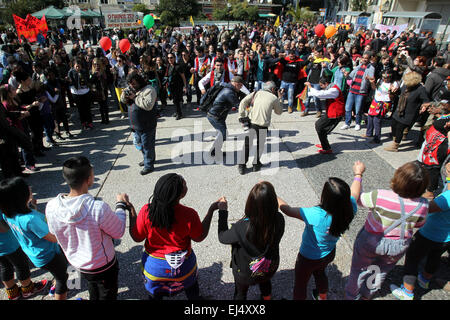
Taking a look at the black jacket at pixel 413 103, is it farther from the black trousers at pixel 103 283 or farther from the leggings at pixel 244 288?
the black trousers at pixel 103 283

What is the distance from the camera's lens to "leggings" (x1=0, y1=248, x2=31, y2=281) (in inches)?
104

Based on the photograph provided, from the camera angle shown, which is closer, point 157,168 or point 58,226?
point 58,226

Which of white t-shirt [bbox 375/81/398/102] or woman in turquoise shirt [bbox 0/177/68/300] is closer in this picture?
woman in turquoise shirt [bbox 0/177/68/300]

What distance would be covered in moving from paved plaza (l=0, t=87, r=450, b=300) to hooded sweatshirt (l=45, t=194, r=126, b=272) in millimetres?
1015

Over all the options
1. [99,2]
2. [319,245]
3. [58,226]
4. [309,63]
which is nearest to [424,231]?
[319,245]

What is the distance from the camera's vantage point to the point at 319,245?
234 centimetres

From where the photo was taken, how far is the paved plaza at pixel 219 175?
312 cm

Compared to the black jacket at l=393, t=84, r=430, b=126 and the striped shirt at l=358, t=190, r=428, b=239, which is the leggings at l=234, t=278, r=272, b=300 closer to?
the striped shirt at l=358, t=190, r=428, b=239

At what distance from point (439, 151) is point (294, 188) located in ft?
7.18

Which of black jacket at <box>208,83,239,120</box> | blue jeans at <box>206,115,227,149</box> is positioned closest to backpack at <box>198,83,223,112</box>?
black jacket at <box>208,83,239,120</box>

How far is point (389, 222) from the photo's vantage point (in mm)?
2307

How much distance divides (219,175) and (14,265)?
11.0 ft

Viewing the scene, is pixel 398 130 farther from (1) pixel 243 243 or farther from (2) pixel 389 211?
(1) pixel 243 243
